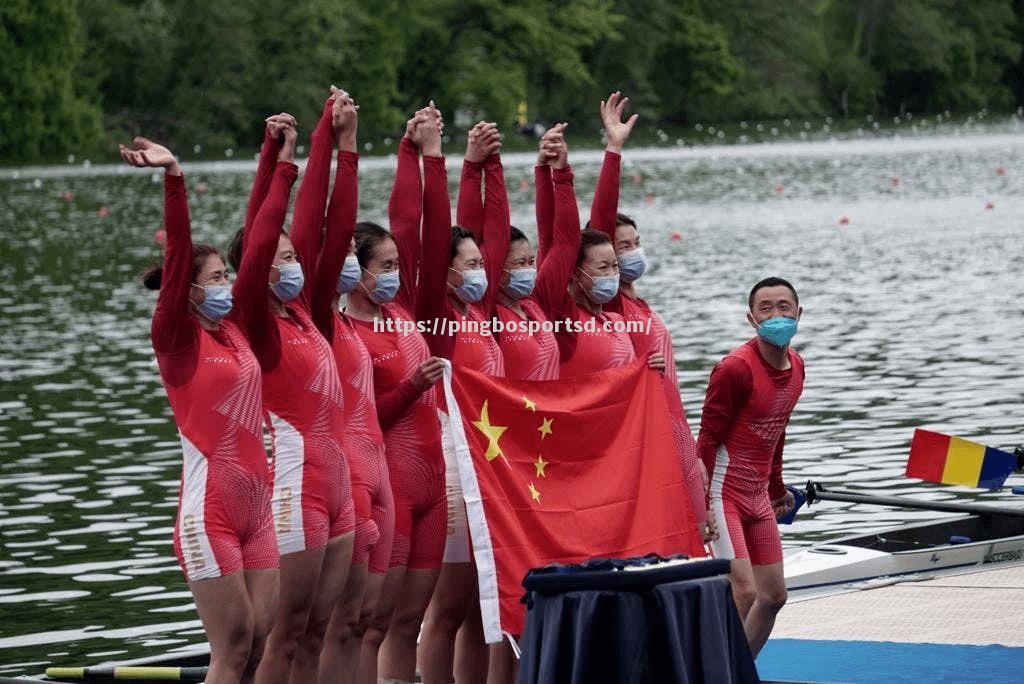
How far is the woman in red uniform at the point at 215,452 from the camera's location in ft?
25.2

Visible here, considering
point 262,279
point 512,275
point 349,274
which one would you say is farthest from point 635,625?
point 512,275

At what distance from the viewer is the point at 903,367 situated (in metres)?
22.9

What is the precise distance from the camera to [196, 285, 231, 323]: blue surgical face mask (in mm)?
7879

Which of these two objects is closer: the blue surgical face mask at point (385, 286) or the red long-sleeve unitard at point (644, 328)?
the blue surgical face mask at point (385, 286)

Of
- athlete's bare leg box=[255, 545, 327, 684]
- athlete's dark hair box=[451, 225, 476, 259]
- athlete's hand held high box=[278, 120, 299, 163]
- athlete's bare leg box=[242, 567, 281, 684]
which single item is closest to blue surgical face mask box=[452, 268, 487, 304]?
athlete's dark hair box=[451, 225, 476, 259]

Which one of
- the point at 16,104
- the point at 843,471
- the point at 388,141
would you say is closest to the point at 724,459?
the point at 843,471

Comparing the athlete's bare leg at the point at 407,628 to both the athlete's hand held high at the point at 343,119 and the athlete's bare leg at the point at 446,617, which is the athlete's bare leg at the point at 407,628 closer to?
the athlete's bare leg at the point at 446,617

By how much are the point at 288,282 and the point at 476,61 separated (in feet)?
284

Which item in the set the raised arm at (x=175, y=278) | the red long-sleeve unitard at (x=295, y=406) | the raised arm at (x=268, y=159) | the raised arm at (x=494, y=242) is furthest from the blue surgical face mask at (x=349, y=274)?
the raised arm at (x=175, y=278)

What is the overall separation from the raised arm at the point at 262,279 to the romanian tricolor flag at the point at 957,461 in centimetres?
534

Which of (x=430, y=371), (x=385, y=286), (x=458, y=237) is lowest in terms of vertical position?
(x=430, y=371)

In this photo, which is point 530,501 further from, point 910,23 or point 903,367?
point 910,23

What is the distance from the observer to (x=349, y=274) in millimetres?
8594

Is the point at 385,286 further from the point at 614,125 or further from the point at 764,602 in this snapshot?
the point at 764,602
